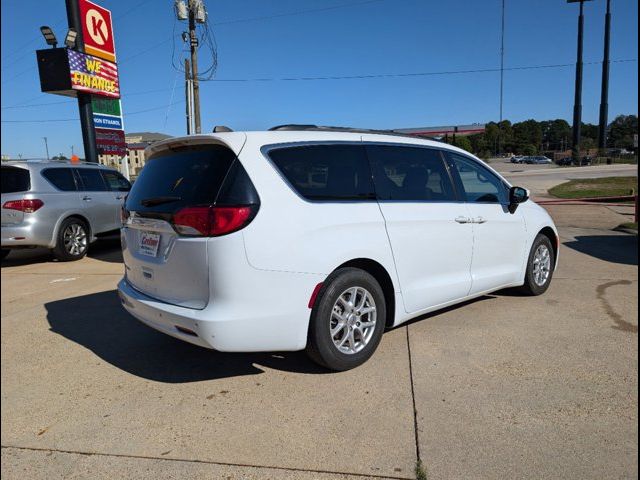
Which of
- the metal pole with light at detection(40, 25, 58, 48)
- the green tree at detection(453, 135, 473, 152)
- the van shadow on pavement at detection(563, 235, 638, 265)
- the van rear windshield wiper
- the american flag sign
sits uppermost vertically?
the metal pole with light at detection(40, 25, 58, 48)

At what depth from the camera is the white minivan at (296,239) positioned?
2.88m

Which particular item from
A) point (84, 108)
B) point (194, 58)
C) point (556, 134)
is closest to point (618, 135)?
point (556, 134)

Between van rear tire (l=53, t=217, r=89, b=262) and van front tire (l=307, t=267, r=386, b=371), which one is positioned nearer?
van front tire (l=307, t=267, r=386, b=371)

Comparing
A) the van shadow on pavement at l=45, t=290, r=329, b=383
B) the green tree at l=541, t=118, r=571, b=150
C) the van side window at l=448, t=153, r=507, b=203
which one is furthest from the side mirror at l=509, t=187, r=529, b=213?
the green tree at l=541, t=118, r=571, b=150

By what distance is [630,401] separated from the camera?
2.95 metres

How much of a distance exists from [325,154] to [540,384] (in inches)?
87.1

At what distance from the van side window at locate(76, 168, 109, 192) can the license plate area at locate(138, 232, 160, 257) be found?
220 inches

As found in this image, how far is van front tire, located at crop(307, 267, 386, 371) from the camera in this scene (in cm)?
319

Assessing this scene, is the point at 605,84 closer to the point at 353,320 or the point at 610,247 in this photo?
the point at 610,247

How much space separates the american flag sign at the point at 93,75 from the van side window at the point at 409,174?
12.0m

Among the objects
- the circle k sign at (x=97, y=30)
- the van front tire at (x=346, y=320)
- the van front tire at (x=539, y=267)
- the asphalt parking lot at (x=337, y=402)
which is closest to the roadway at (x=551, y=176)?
the van front tire at (x=539, y=267)

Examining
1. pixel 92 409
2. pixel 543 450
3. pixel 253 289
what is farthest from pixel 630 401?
pixel 92 409

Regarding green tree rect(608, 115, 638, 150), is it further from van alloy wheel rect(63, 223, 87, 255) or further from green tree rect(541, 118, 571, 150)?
van alloy wheel rect(63, 223, 87, 255)

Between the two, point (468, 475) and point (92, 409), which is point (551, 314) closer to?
point (468, 475)
